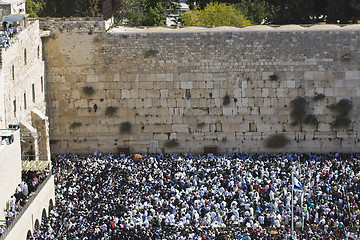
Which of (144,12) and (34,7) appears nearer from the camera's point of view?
(144,12)

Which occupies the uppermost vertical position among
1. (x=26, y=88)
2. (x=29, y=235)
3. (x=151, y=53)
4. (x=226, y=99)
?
(x=151, y=53)

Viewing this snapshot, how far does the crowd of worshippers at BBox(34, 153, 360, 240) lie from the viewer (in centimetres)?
3781

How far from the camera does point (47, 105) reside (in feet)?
149

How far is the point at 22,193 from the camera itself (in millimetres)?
38188

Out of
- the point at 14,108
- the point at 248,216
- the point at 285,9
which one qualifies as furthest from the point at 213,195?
→ the point at 285,9

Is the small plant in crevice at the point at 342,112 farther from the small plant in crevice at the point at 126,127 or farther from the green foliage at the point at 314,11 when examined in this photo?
the green foliage at the point at 314,11

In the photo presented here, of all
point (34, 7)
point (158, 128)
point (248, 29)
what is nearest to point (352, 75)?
point (248, 29)

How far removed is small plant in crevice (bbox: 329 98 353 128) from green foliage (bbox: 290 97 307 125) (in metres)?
1.22

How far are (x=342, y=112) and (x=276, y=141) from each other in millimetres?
3210

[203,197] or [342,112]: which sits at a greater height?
[342,112]

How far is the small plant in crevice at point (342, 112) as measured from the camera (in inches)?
1773

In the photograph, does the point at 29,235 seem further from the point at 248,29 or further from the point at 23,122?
the point at 248,29

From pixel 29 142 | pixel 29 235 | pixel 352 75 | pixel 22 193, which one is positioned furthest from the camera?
pixel 352 75

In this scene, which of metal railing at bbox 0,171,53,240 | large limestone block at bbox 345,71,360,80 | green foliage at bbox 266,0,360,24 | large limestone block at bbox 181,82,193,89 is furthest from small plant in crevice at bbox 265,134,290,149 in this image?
green foliage at bbox 266,0,360,24
